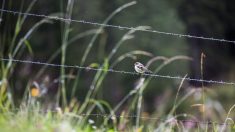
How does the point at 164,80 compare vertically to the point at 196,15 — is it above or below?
below

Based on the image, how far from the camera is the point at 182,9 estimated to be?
17.5m

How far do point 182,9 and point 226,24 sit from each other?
1.98m

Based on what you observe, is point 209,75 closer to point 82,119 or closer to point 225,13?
point 225,13

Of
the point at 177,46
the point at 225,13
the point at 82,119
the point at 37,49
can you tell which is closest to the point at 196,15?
the point at 225,13

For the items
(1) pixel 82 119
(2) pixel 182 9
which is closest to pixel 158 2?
(2) pixel 182 9

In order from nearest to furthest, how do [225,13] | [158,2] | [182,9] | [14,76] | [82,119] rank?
[82,119]
[14,76]
[158,2]
[182,9]
[225,13]

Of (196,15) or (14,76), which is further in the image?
(196,15)

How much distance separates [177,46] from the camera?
50.4 ft

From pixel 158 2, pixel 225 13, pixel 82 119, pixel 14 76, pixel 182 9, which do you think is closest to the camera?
pixel 82 119

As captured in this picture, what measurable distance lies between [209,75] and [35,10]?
21.0ft

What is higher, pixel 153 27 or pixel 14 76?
pixel 153 27

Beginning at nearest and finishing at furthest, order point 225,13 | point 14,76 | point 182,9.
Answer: point 14,76 → point 182,9 → point 225,13

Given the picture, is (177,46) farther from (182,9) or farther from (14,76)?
(14,76)

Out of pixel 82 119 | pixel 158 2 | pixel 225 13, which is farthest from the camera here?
pixel 225 13
